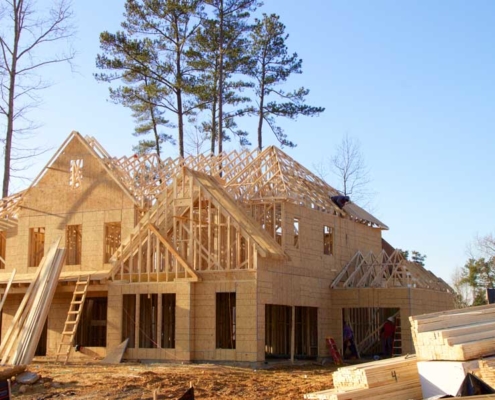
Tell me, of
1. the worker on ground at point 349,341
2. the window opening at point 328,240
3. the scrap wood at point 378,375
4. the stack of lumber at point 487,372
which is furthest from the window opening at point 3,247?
the stack of lumber at point 487,372

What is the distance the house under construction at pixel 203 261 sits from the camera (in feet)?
71.3

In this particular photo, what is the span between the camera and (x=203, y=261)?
23141mm

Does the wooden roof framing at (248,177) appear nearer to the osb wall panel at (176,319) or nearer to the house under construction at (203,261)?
the house under construction at (203,261)


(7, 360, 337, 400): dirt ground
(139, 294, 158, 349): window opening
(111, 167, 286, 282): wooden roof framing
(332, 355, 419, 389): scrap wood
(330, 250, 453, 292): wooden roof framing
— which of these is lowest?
(7, 360, 337, 400): dirt ground

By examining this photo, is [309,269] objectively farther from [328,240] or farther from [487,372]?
[487,372]

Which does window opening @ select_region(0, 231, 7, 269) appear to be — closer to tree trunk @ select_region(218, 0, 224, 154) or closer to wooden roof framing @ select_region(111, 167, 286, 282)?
wooden roof framing @ select_region(111, 167, 286, 282)

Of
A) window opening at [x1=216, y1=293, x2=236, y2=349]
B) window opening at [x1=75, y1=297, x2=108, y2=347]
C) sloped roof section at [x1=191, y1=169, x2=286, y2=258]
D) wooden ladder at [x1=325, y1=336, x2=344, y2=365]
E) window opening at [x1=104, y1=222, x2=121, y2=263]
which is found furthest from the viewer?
window opening at [x1=104, y1=222, x2=121, y2=263]

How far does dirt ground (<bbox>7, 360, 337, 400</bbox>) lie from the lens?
15180 mm

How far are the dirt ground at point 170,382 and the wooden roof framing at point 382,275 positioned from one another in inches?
221

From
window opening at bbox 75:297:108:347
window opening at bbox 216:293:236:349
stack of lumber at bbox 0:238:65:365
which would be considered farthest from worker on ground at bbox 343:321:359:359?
stack of lumber at bbox 0:238:65:365

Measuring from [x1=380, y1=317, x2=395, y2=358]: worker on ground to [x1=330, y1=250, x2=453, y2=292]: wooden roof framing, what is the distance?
1.27 metres

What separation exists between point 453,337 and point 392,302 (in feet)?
40.5

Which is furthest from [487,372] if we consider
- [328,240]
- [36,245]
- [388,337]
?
[36,245]

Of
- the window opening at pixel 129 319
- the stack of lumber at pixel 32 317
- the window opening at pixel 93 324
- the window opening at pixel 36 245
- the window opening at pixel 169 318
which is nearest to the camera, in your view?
the stack of lumber at pixel 32 317
